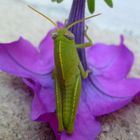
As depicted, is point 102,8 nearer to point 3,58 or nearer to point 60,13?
point 60,13

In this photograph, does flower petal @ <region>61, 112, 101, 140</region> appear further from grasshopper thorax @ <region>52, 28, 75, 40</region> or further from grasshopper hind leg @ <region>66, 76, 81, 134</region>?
grasshopper thorax @ <region>52, 28, 75, 40</region>

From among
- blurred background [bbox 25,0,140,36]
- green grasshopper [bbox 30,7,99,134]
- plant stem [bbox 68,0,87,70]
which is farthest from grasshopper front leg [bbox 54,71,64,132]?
blurred background [bbox 25,0,140,36]

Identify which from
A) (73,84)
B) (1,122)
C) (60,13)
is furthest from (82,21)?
(60,13)

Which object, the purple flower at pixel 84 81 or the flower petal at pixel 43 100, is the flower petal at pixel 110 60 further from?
the flower petal at pixel 43 100

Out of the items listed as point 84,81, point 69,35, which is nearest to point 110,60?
point 84,81

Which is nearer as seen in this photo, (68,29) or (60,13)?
(68,29)

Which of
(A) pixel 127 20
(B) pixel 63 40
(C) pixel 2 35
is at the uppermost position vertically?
(B) pixel 63 40

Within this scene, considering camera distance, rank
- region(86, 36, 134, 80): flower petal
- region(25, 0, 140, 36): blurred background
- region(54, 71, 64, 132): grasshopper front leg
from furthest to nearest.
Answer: region(25, 0, 140, 36): blurred background → region(86, 36, 134, 80): flower petal → region(54, 71, 64, 132): grasshopper front leg

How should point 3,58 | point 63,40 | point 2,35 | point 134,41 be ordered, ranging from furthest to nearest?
1. point 134,41
2. point 2,35
3. point 3,58
4. point 63,40
